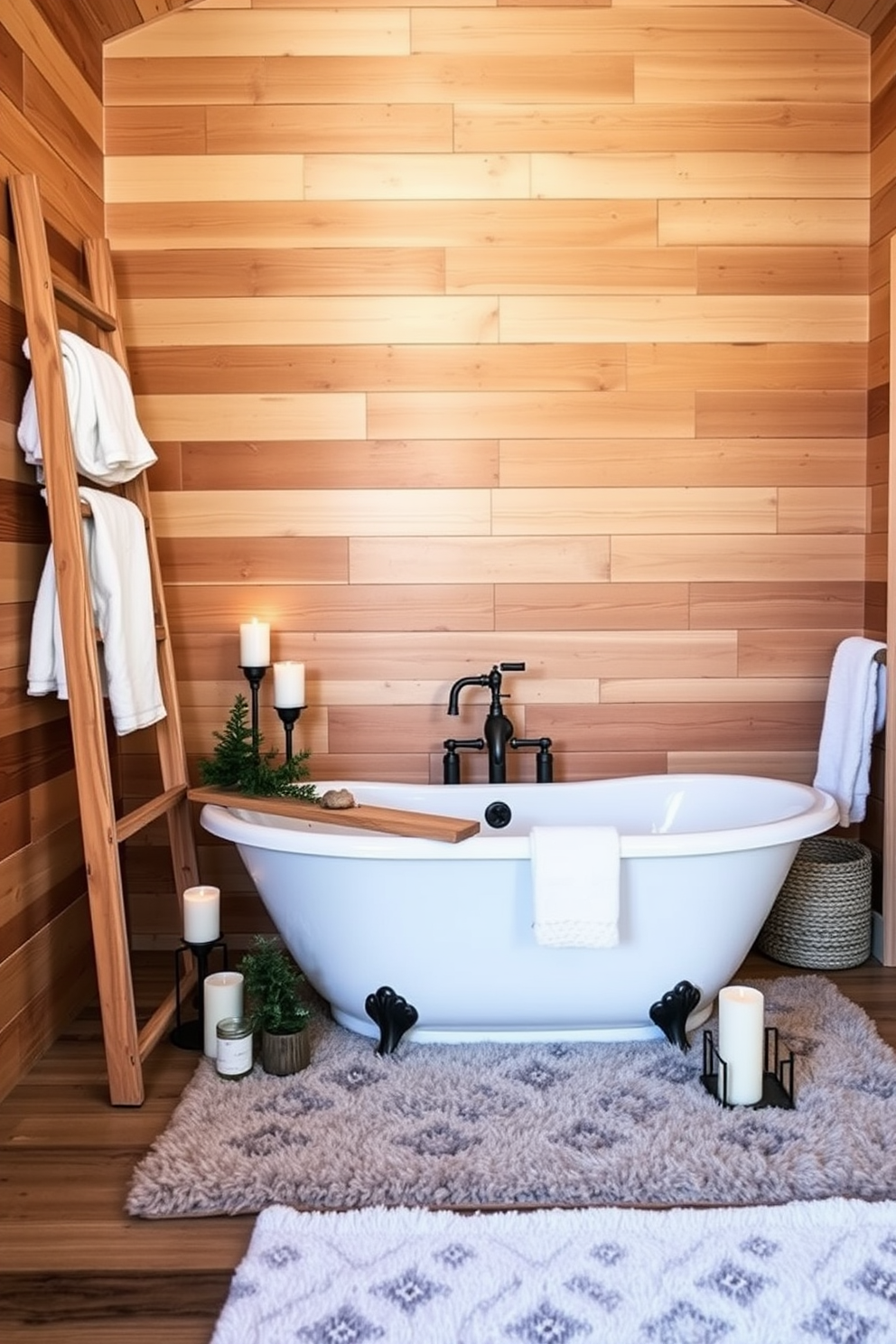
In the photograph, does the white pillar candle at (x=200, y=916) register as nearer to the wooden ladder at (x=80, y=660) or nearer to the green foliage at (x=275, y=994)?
the green foliage at (x=275, y=994)

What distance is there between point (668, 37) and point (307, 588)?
72.5 inches

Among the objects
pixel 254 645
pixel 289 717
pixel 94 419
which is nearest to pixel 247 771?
pixel 289 717

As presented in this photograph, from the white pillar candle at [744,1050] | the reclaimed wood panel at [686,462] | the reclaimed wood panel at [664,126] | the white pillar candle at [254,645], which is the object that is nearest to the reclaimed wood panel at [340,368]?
the reclaimed wood panel at [686,462]

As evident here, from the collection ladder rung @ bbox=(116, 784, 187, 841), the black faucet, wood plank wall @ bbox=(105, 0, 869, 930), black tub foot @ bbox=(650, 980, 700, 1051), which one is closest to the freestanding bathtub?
black tub foot @ bbox=(650, 980, 700, 1051)

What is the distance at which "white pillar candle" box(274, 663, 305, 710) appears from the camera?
310cm

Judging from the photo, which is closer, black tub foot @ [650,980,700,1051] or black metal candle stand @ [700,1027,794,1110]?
black metal candle stand @ [700,1027,794,1110]

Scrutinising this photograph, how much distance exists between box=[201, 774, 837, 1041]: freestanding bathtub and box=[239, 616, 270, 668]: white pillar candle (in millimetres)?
561

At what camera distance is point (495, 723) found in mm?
3119

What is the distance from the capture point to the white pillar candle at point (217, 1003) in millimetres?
2525

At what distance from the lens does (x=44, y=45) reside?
271cm

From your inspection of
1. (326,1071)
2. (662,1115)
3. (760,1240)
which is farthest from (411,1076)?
(760,1240)

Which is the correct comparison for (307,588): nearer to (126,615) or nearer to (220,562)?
(220,562)

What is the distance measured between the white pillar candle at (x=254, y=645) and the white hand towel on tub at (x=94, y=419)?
532 millimetres

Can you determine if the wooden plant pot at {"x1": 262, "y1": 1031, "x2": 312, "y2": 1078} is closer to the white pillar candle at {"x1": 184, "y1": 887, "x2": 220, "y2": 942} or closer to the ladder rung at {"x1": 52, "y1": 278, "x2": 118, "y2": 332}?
the white pillar candle at {"x1": 184, "y1": 887, "x2": 220, "y2": 942}
